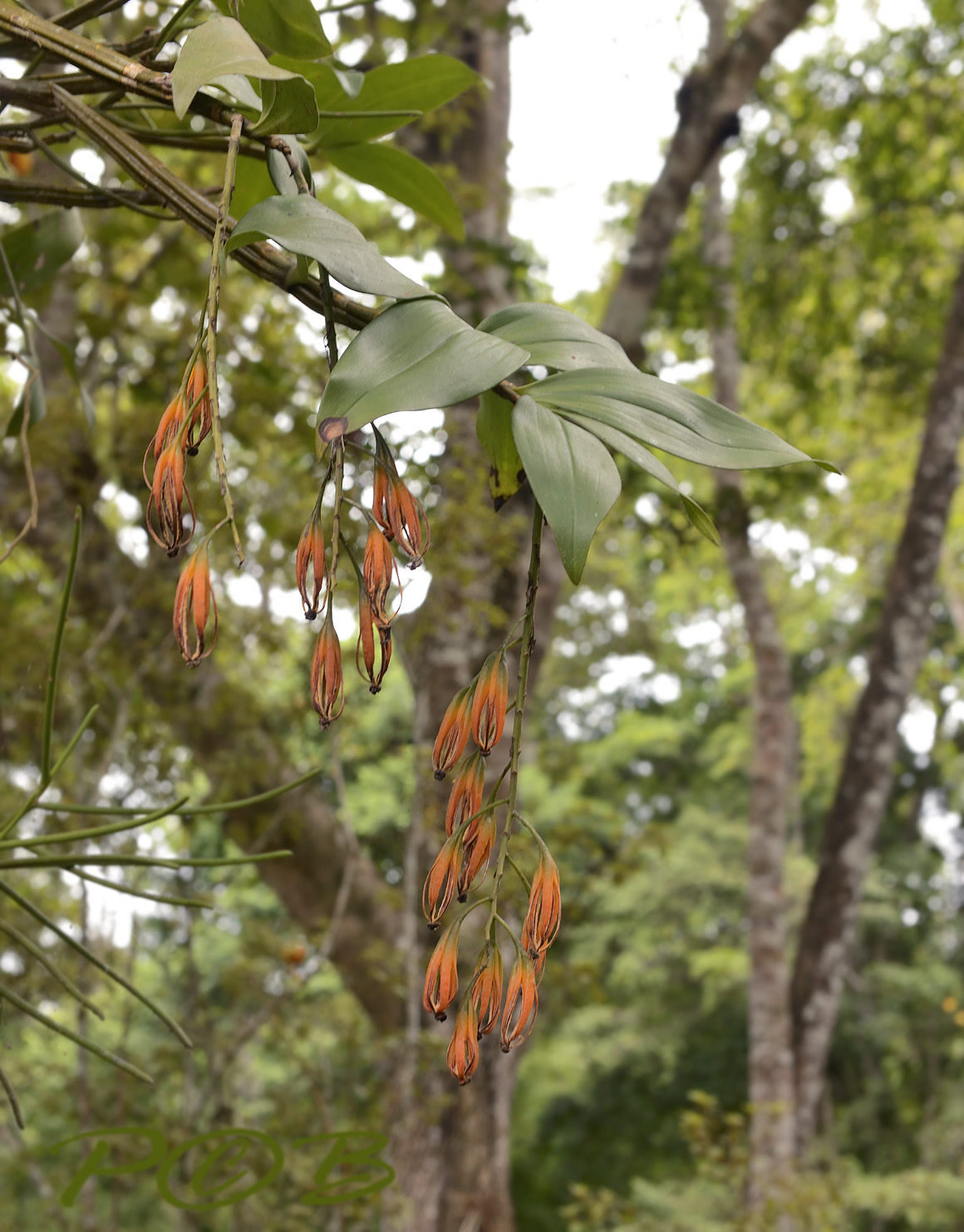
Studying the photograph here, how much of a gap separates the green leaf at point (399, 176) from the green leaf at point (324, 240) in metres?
0.16

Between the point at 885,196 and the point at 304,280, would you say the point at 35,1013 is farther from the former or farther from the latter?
the point at 885,196

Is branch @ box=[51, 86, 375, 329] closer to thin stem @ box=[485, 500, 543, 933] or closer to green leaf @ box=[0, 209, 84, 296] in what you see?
thin stem @ box=[485, 500, 543, 933]

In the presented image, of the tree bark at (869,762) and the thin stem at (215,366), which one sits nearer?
the thin stem at (215,366)

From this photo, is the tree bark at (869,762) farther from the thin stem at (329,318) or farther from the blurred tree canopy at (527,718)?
the thin stem at (329,318)

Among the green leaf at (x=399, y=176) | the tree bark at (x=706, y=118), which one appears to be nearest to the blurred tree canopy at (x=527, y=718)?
the green leaf at (x=399, y=176)

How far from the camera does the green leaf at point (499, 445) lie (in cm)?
32

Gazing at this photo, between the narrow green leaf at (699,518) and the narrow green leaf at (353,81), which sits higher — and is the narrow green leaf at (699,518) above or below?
below

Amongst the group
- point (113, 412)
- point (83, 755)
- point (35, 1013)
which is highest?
point (113, 412)

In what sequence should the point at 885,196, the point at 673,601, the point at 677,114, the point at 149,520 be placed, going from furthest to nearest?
the point at 673,601 → the point at 885,196 → the point at 677,114 → the point at 149,520

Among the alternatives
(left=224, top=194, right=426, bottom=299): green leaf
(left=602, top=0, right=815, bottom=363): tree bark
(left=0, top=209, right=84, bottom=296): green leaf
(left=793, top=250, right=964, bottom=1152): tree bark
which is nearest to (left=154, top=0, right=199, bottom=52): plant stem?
(left=224, top=194, right=426, bottom=299): green leaf

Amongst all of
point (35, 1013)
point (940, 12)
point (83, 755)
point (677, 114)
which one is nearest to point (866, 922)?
point (940, 12)

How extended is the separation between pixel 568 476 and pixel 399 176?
0.84ft

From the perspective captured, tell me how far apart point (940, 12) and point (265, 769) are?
3.28m

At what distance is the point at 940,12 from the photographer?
3.47m
